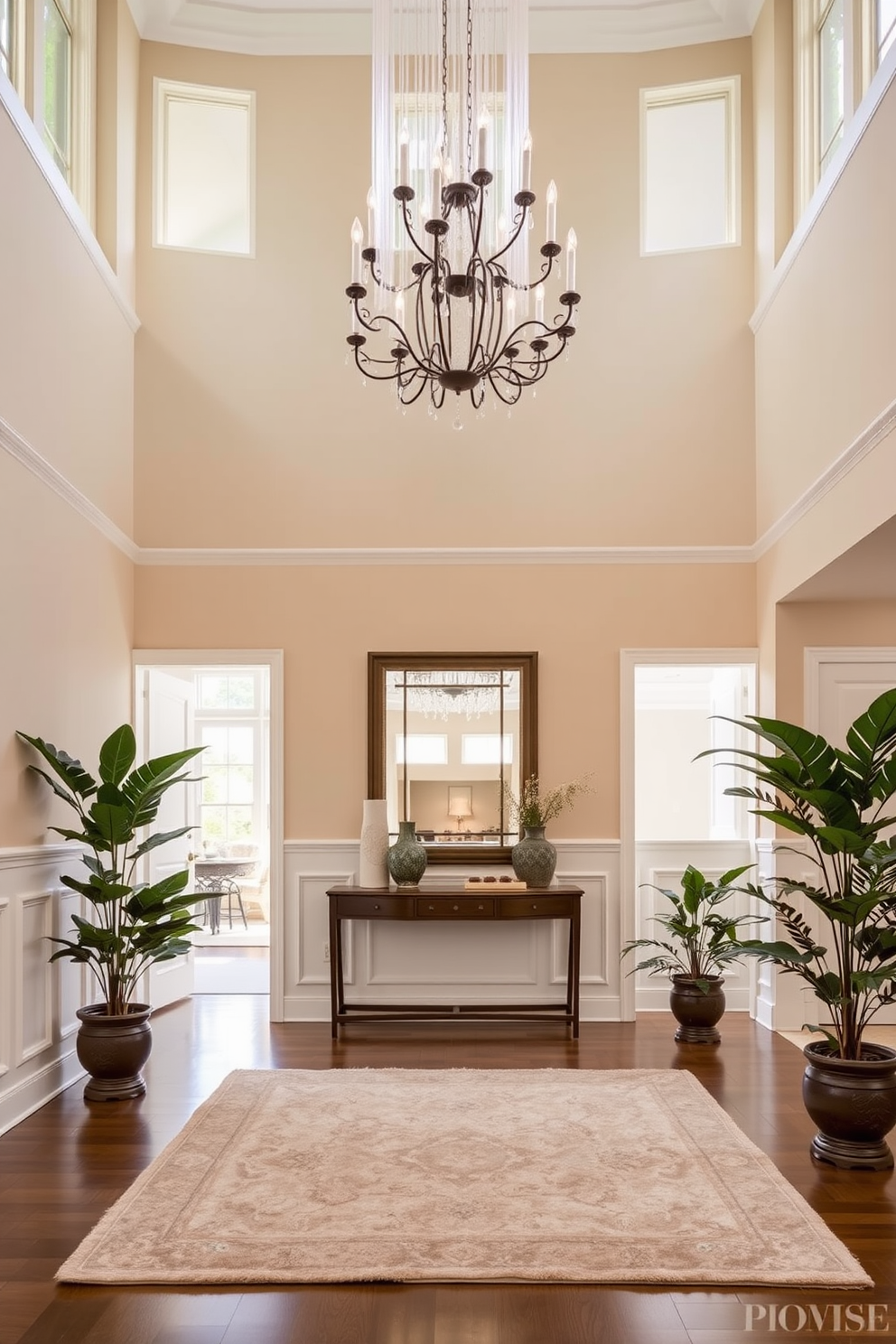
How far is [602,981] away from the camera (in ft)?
23.0

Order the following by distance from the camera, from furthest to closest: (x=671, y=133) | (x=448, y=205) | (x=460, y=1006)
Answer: (x=671, y=133) → (x=460, y=1006) → (x=448, y=205)

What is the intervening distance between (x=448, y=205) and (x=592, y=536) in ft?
11.0

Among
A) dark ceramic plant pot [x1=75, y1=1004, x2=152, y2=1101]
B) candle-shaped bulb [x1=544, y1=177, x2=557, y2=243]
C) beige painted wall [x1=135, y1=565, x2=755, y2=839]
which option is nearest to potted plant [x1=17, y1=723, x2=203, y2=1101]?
dark ceramic plant pot [x1=75, y1=1004, x2=152, y2=1101]

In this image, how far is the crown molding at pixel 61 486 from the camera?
4.89m

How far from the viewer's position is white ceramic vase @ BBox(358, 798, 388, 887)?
674 cm

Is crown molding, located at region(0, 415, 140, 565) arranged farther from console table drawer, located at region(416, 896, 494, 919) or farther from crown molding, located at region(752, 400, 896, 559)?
crown molding, located at region(752, 400, 896, 559)

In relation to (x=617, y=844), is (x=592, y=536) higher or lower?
higher

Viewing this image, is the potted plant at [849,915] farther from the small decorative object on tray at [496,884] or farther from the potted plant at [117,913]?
the potted plant at [117,913]

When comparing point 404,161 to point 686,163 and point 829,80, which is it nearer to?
point 829,80

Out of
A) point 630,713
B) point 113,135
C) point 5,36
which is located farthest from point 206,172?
point 630,713

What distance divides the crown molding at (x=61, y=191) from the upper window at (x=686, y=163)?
330cm

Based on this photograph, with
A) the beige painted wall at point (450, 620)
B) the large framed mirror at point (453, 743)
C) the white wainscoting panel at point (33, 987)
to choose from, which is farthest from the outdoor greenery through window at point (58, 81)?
the white wainscoting panel at point (33, 987)

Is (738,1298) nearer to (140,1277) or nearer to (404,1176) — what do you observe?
(404,1176)

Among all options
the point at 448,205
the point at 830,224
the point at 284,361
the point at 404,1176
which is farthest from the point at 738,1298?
the point at 284,361
